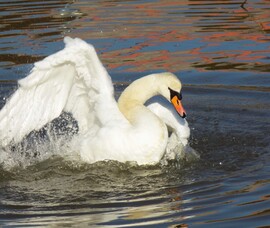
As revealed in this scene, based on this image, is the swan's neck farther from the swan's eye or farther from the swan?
the swan's eye

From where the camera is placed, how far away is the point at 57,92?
8.54m

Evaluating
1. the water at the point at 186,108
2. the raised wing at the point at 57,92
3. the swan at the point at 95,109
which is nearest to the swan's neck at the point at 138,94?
the swan at the point at 95,109

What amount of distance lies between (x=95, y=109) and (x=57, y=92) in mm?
381

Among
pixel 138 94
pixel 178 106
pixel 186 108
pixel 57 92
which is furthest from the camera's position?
pixel 186 108

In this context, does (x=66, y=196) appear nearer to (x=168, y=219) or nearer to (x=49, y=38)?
(x=168, y=219)

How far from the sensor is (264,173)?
26.7 ft

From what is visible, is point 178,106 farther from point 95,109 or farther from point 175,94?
point 95,109

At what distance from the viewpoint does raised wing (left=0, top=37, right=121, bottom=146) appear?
8.10 meters

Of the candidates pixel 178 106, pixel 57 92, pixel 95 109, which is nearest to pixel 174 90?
pixel 178 106

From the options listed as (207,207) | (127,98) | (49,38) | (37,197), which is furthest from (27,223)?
(49,38)

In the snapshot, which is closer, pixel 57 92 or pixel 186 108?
pixel 57 92

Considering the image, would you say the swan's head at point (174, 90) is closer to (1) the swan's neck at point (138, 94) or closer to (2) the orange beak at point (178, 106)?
(2) the orange beak at point (178, 106)

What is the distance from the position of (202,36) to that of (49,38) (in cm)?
233

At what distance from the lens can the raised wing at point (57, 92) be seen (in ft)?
26.6
